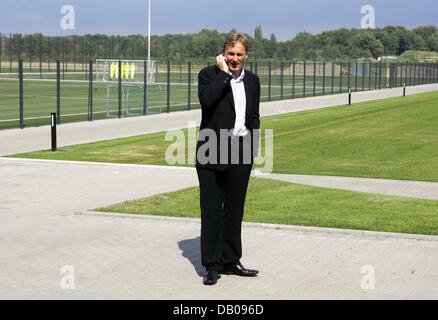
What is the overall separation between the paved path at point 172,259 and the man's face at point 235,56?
1.85 metres

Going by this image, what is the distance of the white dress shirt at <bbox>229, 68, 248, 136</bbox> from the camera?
6520mm

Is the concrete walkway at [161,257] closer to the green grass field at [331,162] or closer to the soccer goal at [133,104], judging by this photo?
the green grass field at [331,162]

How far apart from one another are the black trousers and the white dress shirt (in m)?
0.31

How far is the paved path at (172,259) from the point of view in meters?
6.35

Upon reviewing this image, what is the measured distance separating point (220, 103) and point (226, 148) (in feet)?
1.27

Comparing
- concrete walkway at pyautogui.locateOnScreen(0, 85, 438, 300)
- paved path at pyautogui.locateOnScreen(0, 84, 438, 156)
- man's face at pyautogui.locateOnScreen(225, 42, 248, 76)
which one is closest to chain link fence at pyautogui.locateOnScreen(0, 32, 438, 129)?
paved path at pyautogui.locateOnScreen(0, 84, 438, 156)

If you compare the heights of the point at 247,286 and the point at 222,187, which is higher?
the point at 222,187

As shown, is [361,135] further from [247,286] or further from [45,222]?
[247,286]

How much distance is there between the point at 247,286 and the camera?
257 inches

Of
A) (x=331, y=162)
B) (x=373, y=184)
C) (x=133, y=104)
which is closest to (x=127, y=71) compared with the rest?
(x=133, y=104)

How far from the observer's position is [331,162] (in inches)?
624

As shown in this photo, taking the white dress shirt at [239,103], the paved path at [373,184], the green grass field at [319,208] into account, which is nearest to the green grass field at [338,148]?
the paved path at [373,184]

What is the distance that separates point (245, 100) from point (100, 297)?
2024 mm
